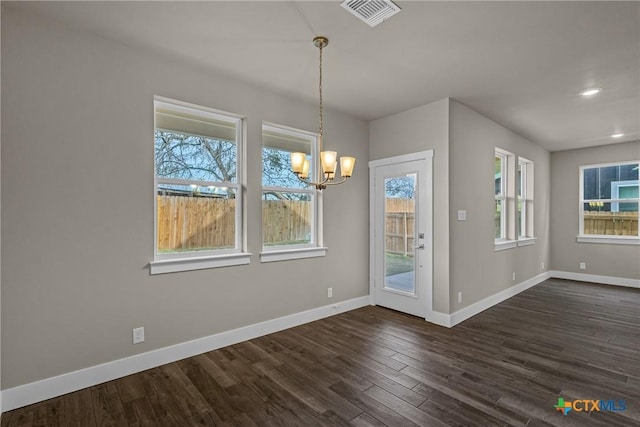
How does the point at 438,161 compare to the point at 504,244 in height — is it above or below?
above

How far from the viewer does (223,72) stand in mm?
3119

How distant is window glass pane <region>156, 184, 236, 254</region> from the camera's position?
2941 millimetres

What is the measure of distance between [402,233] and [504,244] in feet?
6.07

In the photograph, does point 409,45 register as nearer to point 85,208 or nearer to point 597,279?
point 85,208

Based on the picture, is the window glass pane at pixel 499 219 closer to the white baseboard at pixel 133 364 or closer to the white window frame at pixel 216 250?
the white baseboard at pixel 133 364

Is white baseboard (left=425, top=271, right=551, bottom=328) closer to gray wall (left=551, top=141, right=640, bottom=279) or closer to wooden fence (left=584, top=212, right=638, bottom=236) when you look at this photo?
gray wall (left=551, top=141, right=640, bottom=279)

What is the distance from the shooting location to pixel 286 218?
3850 mm

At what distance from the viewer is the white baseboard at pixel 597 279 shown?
582cm

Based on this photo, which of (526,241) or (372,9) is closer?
(372,9)

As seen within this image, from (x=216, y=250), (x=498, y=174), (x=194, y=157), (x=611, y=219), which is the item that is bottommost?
(x=216, y=250)

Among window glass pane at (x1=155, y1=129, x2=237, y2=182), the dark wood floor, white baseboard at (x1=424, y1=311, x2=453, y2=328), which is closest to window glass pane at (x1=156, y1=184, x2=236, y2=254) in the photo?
window glass pane at (x1=155, y1=129, x2=237, y2=182)

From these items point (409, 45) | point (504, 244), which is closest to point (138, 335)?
point (409, 45)

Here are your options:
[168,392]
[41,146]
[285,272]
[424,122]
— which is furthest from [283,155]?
[168,392]

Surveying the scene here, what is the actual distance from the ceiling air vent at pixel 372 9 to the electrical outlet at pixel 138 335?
2995 mm
